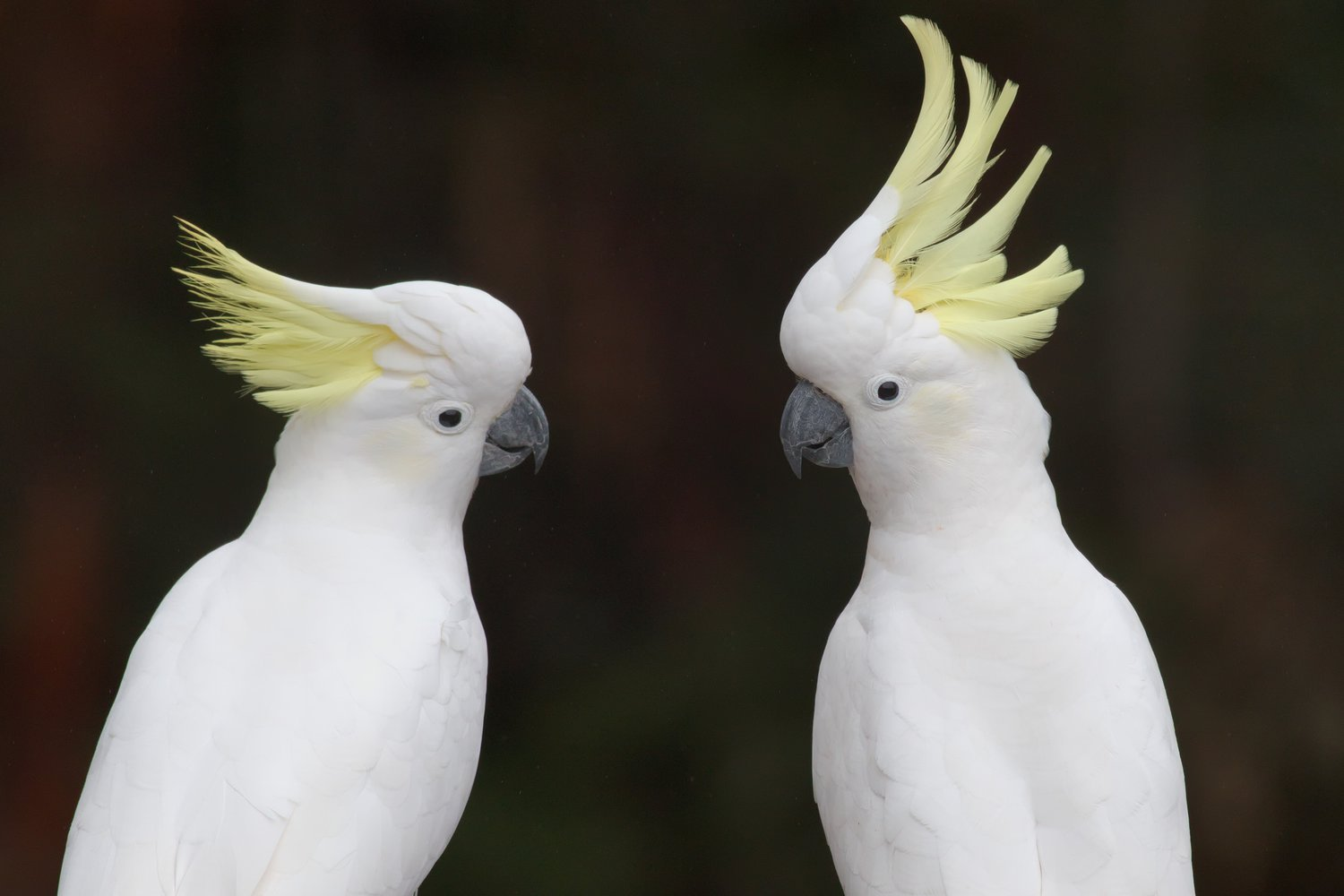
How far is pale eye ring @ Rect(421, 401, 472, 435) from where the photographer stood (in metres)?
2.59

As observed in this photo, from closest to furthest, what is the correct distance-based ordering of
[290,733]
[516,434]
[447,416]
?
[290,733], [447,416], [516,434]

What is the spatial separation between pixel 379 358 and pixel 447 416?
5.8 inches

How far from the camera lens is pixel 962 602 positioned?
2.56m

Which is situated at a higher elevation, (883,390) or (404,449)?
(883,390)

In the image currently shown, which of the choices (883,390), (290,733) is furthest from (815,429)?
(290,733)

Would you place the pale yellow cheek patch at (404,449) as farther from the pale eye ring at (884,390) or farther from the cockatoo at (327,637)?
the pale eye ring at (884,390)

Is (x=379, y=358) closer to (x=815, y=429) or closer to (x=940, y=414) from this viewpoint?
(x=815, y=429)

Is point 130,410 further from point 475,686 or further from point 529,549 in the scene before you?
point 475,686

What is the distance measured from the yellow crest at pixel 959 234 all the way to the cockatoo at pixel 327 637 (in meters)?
0.67

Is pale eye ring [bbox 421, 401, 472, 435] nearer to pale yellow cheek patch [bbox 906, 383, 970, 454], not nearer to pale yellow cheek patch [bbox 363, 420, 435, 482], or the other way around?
pale yellow cheek patch [bbox 363, 420, 435, 482]

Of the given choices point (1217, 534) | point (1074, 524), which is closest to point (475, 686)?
point (1074, 524)

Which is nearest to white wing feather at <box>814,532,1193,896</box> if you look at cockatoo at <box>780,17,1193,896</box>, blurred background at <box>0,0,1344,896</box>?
cockatoo at <box>780,17,1193,896</box>

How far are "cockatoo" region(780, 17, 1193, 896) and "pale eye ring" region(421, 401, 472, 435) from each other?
536 millimetres

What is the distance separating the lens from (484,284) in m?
4.05
